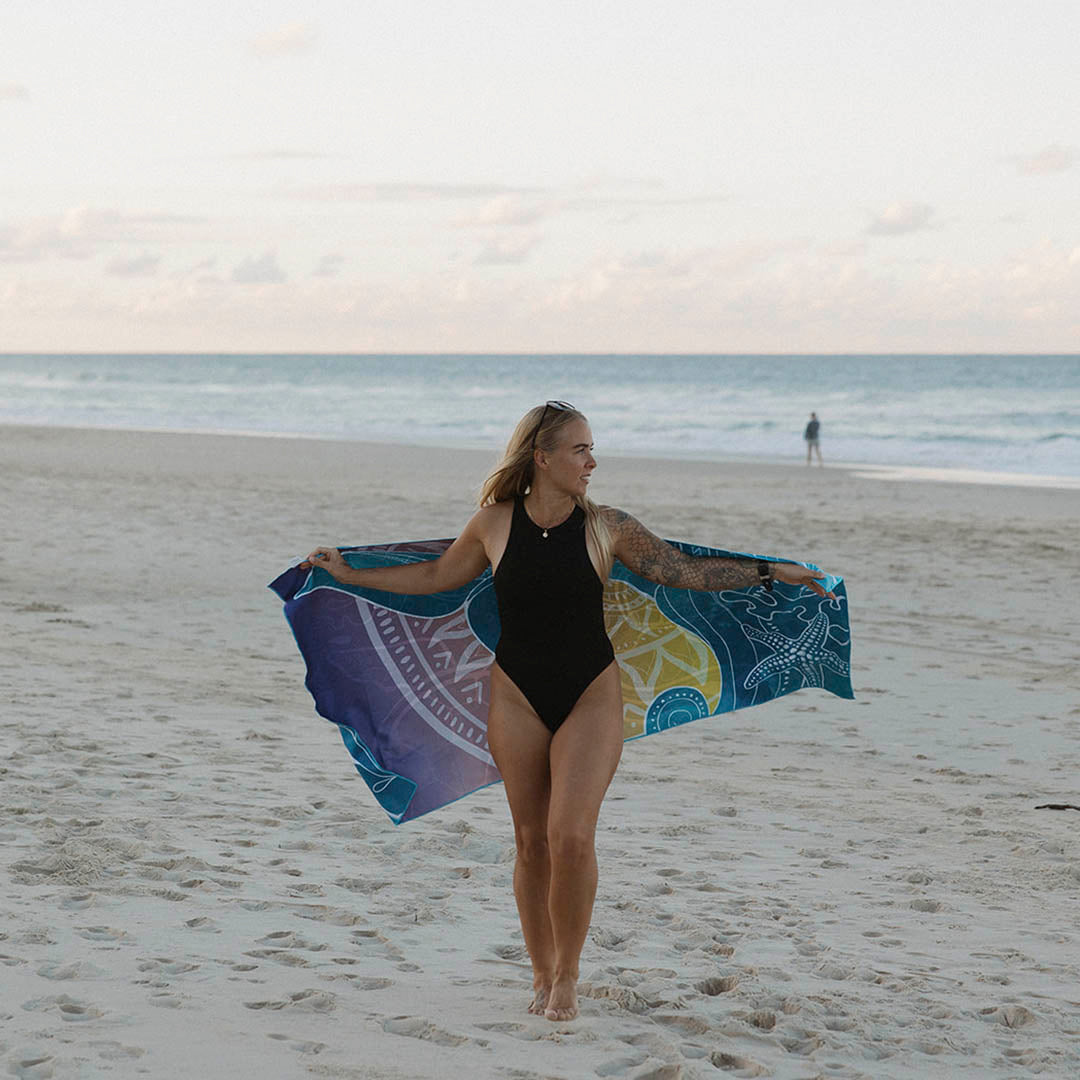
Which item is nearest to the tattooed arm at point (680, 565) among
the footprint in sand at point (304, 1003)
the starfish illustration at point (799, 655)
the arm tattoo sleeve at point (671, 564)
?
the arm tattoo sleeve at point (671, 564)

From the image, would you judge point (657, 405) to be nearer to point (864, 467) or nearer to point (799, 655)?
point (864, 467)

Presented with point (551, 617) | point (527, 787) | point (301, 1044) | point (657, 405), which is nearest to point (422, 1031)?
point (301, 1044)

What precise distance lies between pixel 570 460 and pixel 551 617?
47 cm

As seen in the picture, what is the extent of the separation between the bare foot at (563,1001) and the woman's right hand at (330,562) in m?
1.42

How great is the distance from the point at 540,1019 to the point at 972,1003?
1367 millimetres

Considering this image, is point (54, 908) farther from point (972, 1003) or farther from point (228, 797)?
point (972, 1003)

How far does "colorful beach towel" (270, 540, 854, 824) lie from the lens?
4727 mm

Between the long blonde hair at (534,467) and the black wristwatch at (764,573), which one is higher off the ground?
the long blonde hair at (534,467)

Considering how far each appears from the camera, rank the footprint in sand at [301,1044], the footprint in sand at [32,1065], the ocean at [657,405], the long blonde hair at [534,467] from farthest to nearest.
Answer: the ocean at [657,405] → the long blonde hair at [534,467] → the footprint in sand at [301,1044] → the footprint in sand at [32,1065]

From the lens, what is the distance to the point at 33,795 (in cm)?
605

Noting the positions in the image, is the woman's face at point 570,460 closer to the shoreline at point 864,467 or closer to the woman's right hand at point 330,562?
the woman's right hand at point 330,562

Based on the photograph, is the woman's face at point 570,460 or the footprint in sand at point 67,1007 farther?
the woman's face at point 570,460

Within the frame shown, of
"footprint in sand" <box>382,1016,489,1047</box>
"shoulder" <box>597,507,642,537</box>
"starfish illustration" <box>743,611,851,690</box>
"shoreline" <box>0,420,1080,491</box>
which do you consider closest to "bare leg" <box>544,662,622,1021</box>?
"footprint in sand" <box>382,1016,489,1047</box>

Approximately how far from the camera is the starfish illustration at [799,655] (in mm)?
4863
